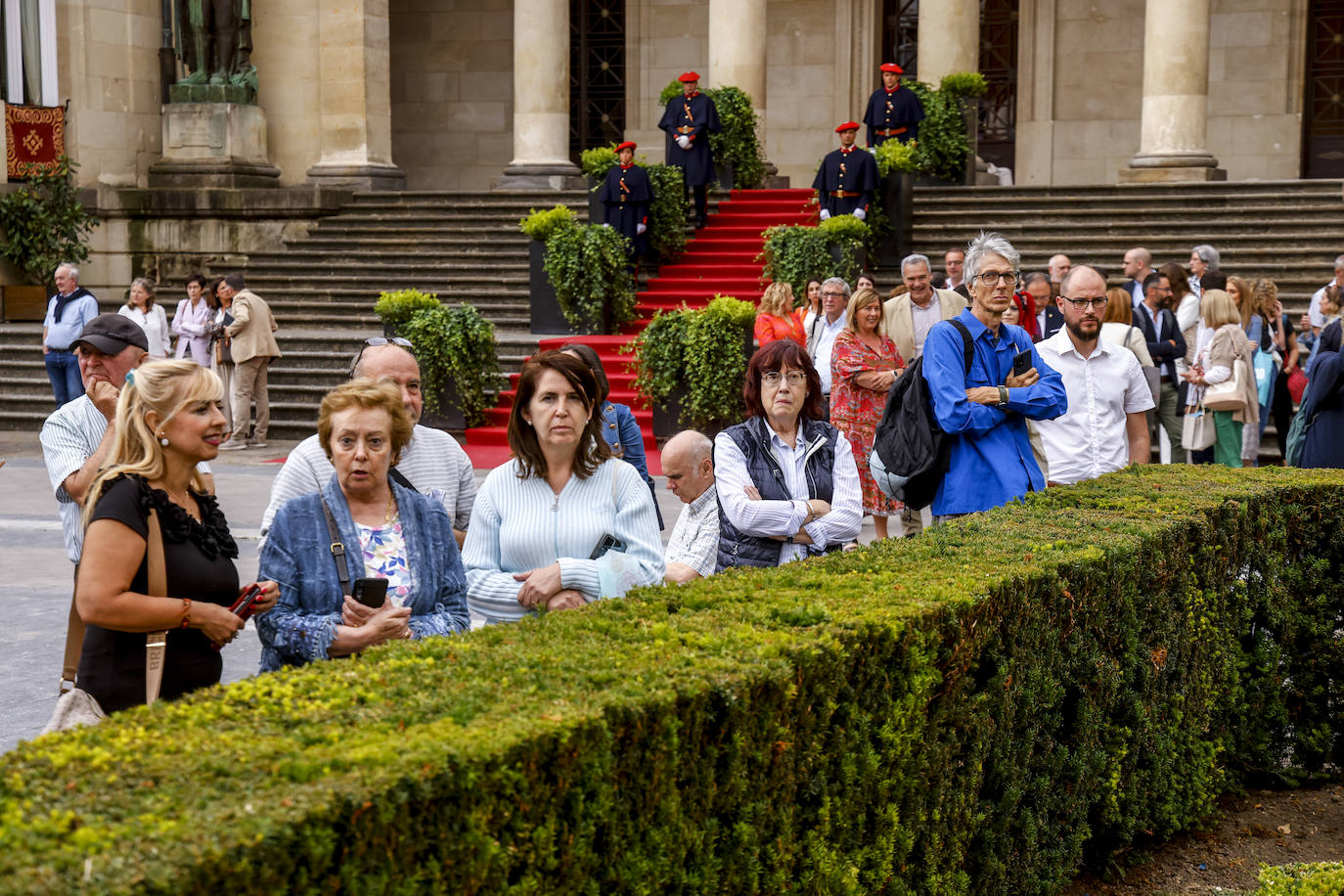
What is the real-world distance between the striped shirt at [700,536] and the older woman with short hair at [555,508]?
97cm

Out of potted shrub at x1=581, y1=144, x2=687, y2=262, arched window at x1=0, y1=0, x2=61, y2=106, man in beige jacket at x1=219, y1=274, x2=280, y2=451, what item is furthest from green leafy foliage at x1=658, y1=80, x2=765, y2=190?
arched window at x1=0, y1=0, x2=61, y2=106

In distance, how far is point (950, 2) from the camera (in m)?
22.1

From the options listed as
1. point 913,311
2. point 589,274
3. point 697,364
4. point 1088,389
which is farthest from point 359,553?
point 589,274

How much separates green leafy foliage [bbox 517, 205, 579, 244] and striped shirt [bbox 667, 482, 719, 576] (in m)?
12.0

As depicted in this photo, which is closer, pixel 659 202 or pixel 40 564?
pixel 40 564

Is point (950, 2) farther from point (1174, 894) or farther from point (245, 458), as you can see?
point (1174, 894)

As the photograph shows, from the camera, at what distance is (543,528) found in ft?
15.8

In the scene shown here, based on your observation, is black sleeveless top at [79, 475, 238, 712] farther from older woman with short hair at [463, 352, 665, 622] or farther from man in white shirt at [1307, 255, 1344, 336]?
man in white shirt at [1307, 255, 1344, 336]

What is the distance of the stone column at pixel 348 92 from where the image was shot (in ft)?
76.5

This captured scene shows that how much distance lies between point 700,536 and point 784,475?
413mm

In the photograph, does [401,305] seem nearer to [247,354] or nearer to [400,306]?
[400,306]

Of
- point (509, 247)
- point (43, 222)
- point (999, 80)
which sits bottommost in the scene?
point (509, 247)

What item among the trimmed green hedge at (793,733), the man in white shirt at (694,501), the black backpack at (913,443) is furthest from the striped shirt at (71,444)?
the black backpack at (913,443)

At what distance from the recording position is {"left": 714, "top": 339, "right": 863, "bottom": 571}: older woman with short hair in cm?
577
